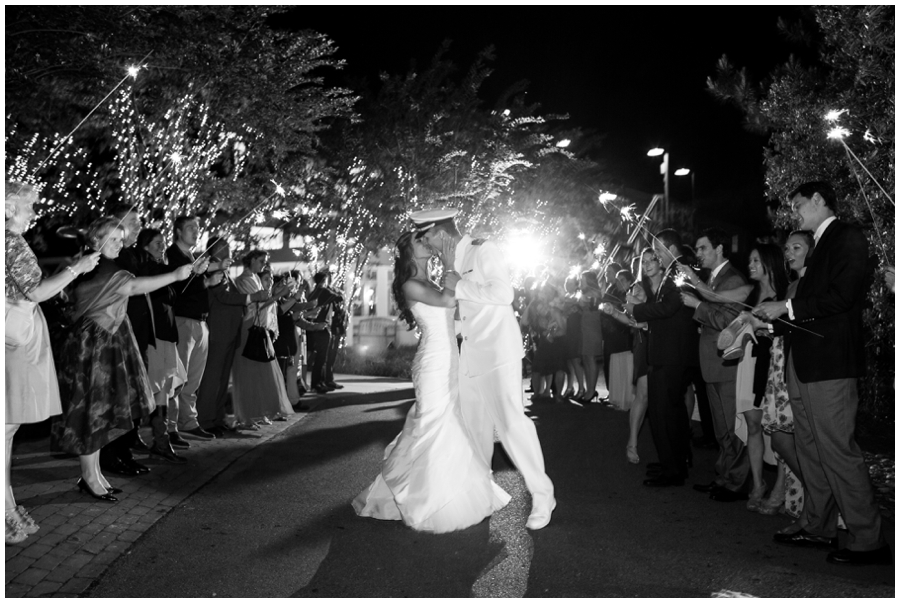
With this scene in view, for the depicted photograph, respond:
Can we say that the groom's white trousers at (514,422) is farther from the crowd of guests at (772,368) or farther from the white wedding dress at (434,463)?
the crowd of guests at (772,368)

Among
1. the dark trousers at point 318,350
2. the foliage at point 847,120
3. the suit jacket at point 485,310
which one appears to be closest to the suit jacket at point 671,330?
the foliage at point 847,120

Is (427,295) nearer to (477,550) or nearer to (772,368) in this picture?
(477,550)

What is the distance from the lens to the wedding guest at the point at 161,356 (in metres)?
7.78

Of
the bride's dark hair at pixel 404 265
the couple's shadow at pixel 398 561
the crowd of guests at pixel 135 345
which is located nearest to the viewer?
the couple's shadow at pixel 398 561

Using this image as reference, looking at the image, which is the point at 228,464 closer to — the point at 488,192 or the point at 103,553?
the point at 103,553

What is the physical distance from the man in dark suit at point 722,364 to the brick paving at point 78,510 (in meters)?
4.32

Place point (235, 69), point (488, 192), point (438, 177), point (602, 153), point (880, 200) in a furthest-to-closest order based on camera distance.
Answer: point (602, 153) < point (488, 192) < point (438, 177) < point (235, 69) < point (880, 200)

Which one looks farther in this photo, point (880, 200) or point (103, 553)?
point (880, 200)

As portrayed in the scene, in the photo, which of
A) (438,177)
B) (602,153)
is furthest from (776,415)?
(602,153)

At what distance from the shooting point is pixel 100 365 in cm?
603

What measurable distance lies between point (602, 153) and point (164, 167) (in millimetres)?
20841

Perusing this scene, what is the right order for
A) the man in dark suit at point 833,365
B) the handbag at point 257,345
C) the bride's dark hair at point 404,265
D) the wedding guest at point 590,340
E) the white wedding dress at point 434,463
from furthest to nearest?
the wedding guest at point 590,340 < the handbag at point 257,345 < the bride's dark hair at point 404,265 < the white wedding dress at point 434,463 < the man in dark suit at point 833,365

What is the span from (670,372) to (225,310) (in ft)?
17.2

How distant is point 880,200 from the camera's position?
7375 millimetres
